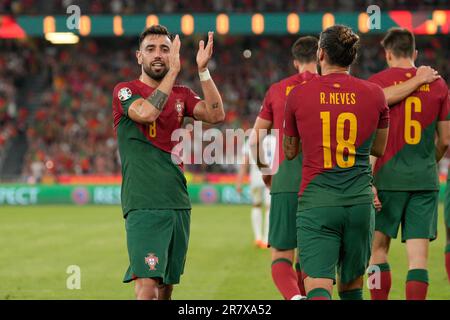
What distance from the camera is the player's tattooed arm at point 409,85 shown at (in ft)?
22.2

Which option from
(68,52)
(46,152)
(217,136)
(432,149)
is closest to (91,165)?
(46,152)

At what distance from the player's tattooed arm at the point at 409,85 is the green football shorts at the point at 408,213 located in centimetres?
82

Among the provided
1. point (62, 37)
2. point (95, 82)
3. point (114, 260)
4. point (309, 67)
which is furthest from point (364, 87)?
point (95, 82)

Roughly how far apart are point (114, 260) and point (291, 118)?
24.7ft

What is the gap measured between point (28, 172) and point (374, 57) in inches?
557

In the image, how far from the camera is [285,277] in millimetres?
7258

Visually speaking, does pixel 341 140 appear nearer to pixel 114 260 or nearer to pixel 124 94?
pixel 124 94

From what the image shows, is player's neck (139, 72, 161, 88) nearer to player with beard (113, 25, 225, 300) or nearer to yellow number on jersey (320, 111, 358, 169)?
player with beard (113, 25, 225, 300)

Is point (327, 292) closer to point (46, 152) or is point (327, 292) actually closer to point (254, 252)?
point (254, 252)

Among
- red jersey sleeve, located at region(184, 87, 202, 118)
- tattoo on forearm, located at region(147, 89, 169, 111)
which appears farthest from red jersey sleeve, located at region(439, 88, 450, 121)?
tattoo on forearm, located at region(147, 89, 169, 111)

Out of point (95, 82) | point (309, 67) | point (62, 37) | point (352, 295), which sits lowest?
point (352, 295)

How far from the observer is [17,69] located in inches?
1356

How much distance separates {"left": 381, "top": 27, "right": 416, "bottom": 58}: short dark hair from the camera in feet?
23.2

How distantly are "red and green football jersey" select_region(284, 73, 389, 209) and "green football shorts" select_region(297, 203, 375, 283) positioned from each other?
0.06 meters
